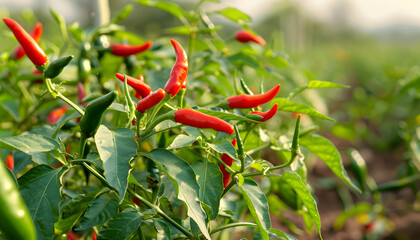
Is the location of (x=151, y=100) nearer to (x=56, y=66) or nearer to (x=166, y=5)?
(x=56, y=66)

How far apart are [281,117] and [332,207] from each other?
2.57 ft

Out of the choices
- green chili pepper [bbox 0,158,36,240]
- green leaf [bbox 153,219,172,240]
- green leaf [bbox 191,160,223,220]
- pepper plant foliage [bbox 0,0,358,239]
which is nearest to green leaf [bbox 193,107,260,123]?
pepper plant foliage [bbox 0,0,358,239]

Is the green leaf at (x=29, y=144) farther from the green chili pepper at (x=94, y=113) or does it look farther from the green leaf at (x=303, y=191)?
the green leaf at (x=303, y=191)

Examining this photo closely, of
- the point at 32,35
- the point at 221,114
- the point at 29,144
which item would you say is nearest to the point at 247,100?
the point at 221,114

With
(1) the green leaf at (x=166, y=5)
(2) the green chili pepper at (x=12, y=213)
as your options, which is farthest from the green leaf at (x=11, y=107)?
(2) the green chili pepper at (x=12, y=213)

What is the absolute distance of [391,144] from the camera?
3.42 metres

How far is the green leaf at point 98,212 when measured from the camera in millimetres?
873

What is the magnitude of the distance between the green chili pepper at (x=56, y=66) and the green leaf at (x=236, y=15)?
2.41ft

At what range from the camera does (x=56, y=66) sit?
78 cm

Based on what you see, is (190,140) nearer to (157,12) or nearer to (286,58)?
(286,58)

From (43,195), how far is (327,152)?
0.67 m

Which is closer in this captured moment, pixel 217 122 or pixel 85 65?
pixel 217 122

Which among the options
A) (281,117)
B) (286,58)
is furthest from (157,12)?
(286,58)

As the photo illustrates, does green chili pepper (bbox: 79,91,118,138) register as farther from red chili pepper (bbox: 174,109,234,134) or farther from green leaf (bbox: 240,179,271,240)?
green leaf (bbox: 240,179,271,240)
